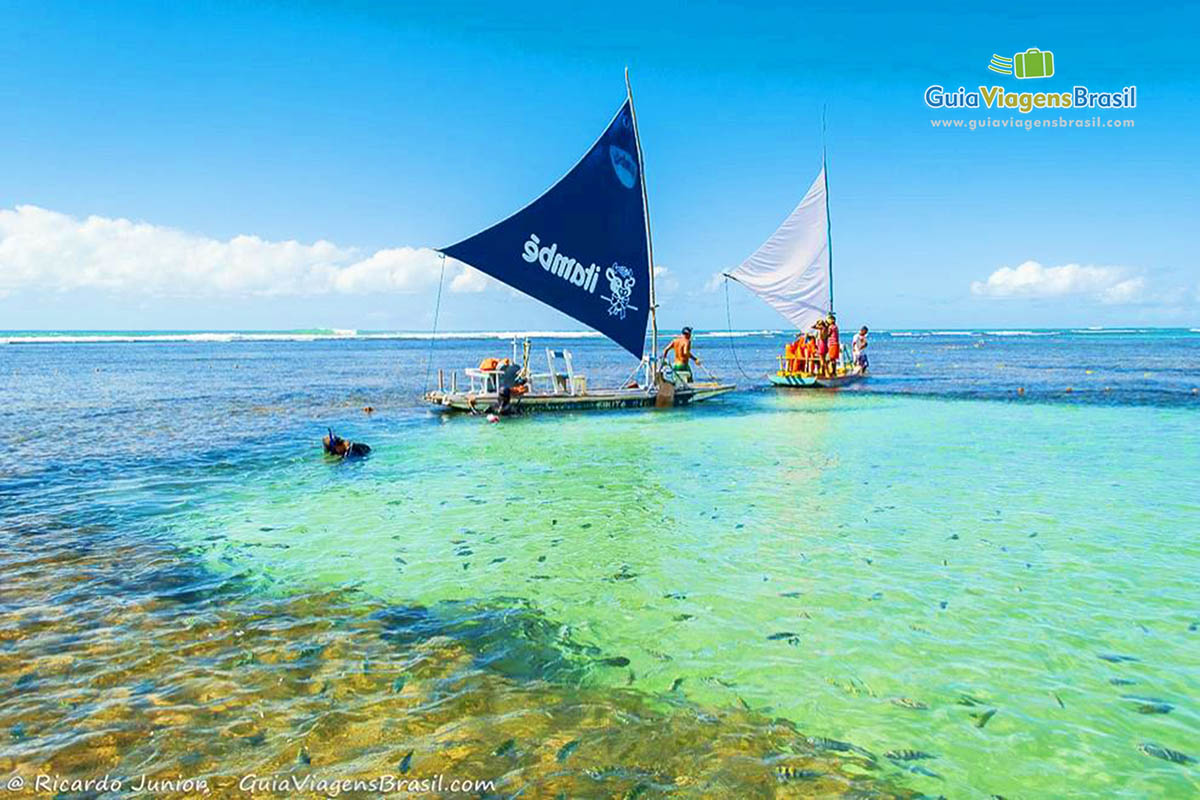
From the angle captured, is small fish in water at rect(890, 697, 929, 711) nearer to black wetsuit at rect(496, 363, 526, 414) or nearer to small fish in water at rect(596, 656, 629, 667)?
small fish in water at rect(596, 656, 629, 667)

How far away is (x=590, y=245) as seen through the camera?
21422 millimetres

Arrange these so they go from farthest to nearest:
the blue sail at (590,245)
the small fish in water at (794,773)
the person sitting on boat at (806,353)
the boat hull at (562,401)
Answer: the person sitting on boat at (806,353) < the boat hull at (562,401) < the blue sail at (590,245) < the small fish in water at (794,773)

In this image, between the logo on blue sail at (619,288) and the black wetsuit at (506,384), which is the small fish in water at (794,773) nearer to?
the logo on blue sail at (619,288)

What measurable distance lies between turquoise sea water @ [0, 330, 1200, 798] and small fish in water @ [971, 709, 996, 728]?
0.02 m

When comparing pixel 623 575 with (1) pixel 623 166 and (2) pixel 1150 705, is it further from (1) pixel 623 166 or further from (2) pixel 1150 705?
(1) pixel 623 166

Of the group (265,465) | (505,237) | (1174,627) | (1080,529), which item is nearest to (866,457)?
(1080,529)

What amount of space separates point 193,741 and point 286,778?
90 centimetres

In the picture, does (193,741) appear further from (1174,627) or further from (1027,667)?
(1174,627)

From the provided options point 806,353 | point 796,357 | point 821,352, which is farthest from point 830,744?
point 806,353

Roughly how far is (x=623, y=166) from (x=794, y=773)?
2030 centimetres

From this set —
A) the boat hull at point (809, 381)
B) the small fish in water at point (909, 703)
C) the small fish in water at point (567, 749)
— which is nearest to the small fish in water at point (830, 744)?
the small fish in water at point (909, 703)

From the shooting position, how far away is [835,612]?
7340mm

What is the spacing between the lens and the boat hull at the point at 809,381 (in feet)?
111

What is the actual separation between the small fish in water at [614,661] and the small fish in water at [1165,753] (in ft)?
12.5
